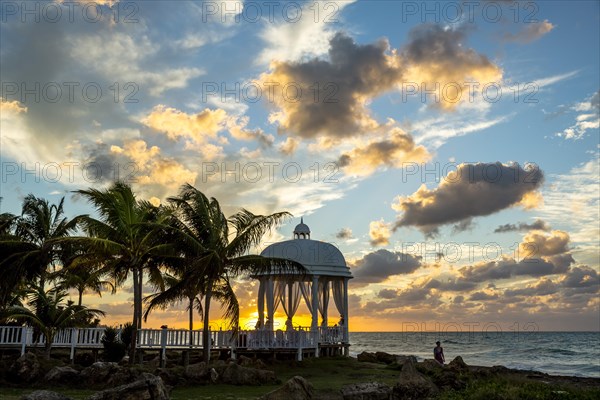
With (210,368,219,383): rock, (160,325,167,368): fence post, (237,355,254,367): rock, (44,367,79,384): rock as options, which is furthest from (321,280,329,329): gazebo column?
(44,367,79,384): rock

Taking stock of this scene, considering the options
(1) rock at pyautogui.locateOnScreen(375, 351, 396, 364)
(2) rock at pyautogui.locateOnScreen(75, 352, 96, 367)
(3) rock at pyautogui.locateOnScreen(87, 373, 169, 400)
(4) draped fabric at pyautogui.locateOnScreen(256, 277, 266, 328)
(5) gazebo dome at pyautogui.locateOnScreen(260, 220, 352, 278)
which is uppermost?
(5) gazebo dome at pyautogui.locateOnScreen(260, 220, 352, 278)

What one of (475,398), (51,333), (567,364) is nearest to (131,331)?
(51,333)

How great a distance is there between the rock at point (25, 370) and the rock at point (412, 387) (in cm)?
1336

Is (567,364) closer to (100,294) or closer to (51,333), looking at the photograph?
(100,294)

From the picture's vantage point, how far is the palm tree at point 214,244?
26000 millimetres

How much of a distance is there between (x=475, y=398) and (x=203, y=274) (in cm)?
1339

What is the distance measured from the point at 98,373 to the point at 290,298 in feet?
44.6

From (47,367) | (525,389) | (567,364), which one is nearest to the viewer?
(525,389)

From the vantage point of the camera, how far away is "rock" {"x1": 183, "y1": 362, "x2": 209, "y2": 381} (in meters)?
21.5

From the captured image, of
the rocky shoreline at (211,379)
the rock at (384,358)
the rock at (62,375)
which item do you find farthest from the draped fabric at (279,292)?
the rock at (62,375)

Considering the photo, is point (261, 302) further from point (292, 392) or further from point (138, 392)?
point (138, 392)

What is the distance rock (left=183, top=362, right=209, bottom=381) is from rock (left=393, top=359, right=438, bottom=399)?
746 centimetres

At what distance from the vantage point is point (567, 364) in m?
59.4

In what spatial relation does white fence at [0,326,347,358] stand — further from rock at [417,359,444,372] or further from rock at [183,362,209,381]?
rock at [417,359,444,372]
